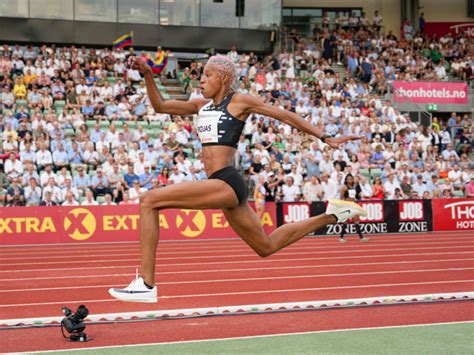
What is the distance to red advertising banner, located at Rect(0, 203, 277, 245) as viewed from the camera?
54.3 ft

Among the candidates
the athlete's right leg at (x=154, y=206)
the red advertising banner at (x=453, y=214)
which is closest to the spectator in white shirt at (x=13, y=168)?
the red advertising banner at (x=453, y=214)

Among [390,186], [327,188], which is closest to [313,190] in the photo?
[327,188]

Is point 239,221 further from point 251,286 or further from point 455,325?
point 251,286

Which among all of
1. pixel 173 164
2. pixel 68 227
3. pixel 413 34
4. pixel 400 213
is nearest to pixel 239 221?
pixel 68 227

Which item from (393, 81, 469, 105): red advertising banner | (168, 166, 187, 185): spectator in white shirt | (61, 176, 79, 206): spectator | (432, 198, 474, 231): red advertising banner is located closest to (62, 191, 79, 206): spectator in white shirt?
(61, 176, 79, 206): spectator

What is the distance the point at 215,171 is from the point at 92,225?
11.8m

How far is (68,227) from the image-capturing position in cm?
1691

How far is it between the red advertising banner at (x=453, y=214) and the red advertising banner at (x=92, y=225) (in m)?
6.15

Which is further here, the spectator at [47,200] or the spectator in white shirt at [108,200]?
the spectator in white shirt at [108,200]

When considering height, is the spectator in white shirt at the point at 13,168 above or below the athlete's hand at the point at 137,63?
below

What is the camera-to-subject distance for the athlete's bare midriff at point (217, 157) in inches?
227

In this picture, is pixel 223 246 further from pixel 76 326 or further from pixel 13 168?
pixel 76 326

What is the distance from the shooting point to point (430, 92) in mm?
26312

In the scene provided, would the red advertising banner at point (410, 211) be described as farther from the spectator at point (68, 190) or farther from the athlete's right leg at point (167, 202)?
the athlete's right leg at point (167, 202)
